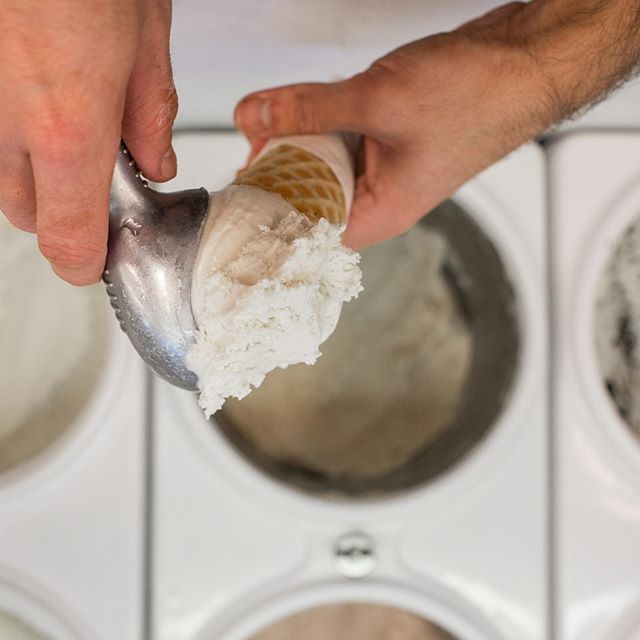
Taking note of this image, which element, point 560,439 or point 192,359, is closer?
point 192,359

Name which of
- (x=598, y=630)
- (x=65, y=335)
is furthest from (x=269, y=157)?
(x=598, y=630)

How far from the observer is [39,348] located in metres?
0.75

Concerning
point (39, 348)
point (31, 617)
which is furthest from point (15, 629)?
point (39, 348)

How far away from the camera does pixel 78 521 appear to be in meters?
Answer: 0.69

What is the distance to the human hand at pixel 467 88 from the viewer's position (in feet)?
1.78

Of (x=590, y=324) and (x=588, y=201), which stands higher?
(x=588, y=201)

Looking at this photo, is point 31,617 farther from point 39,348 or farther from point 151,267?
point 151,267

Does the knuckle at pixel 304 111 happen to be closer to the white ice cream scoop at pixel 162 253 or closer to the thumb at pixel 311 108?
the thumb at pixel 311 108

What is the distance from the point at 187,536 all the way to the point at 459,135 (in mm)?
424

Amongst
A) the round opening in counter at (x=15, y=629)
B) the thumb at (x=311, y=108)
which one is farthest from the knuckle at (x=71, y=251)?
the round opening in counter at (x=15, y=629)

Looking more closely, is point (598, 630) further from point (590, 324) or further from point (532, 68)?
point (532, 68)

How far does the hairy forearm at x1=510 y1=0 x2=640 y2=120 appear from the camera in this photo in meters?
0.53

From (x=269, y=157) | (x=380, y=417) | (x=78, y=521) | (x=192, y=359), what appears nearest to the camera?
(x=192, y=359)

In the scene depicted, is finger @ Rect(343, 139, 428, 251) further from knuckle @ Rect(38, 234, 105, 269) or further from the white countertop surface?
knuckle @ Rect(38, 234, 105, 269)
